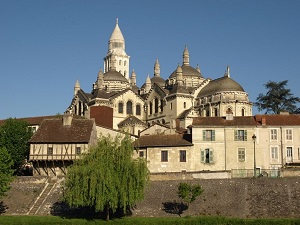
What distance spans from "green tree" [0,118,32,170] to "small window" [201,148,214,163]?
63.6 feet

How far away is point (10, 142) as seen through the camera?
56812 millimetres

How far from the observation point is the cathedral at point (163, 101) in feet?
270

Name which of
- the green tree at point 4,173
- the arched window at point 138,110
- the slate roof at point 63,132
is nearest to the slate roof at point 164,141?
the slate roof at point 63,132

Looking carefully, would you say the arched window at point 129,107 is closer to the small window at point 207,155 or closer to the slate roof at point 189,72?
the slate roof at point 189,72

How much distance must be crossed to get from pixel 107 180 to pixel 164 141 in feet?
51.4

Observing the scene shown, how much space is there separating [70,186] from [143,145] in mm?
14982

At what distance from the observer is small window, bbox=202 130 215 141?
174 ft

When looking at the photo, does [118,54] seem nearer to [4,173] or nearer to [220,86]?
[220,86]

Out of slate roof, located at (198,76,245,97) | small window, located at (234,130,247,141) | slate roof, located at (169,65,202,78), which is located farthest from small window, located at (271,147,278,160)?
slate roof, located at (169,65,202,78)

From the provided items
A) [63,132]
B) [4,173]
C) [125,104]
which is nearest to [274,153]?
[63,132]

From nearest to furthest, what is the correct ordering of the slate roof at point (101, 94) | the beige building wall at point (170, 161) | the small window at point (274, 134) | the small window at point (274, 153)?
1. the beige building wall at point (170, 161)
2. the small window at point (274, 153)
3. the small window at point (274, 134)
4. the slate roof at point (101, 94)

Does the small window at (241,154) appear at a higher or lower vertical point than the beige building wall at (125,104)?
lower

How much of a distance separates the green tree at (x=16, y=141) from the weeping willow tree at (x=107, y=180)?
17.0m

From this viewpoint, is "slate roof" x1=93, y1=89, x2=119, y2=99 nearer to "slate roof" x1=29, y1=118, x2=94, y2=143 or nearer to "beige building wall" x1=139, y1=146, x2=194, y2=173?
"slate roof" x1=29, y1=118, x2=94, y2=143
